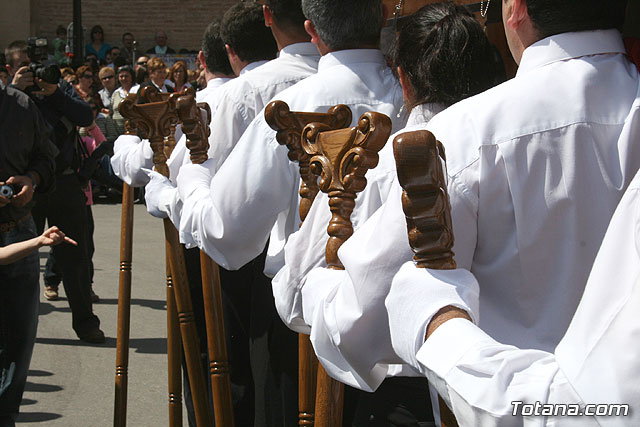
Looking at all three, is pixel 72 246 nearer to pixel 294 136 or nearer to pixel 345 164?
pixel 294 136

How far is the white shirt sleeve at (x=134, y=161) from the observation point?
13.5 feet

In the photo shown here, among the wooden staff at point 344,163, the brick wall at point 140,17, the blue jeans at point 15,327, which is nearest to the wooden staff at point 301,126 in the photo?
the wooden staff at point 344,163

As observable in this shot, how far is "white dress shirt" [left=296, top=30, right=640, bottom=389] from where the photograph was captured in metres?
1.51

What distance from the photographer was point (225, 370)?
3.24 metres

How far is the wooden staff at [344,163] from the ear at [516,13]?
28 cm

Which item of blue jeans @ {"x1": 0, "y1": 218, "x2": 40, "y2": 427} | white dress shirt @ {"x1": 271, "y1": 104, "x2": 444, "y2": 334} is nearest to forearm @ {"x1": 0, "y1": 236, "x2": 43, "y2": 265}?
blue jeans @ {"x1": 0, "y1": 218, "x2": 40, "y2": 427}

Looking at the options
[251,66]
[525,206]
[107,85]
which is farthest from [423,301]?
[107,85]

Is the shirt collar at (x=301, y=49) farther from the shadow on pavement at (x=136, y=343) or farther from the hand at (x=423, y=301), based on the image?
the shadow on pavement at (x=136, y=343)

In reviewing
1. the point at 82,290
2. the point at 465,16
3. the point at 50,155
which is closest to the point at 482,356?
the point at 465,16

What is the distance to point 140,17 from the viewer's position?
20391 mm

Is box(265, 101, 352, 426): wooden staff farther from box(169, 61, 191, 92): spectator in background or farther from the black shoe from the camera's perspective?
box(169, 61, 191, 92): spectator in background

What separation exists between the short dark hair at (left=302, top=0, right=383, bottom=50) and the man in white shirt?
1.17 metres

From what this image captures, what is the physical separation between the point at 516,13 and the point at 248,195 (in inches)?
46.6

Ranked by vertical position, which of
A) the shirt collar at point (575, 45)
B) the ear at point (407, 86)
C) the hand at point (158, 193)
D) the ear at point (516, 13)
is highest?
the ear at point (516, 13)
